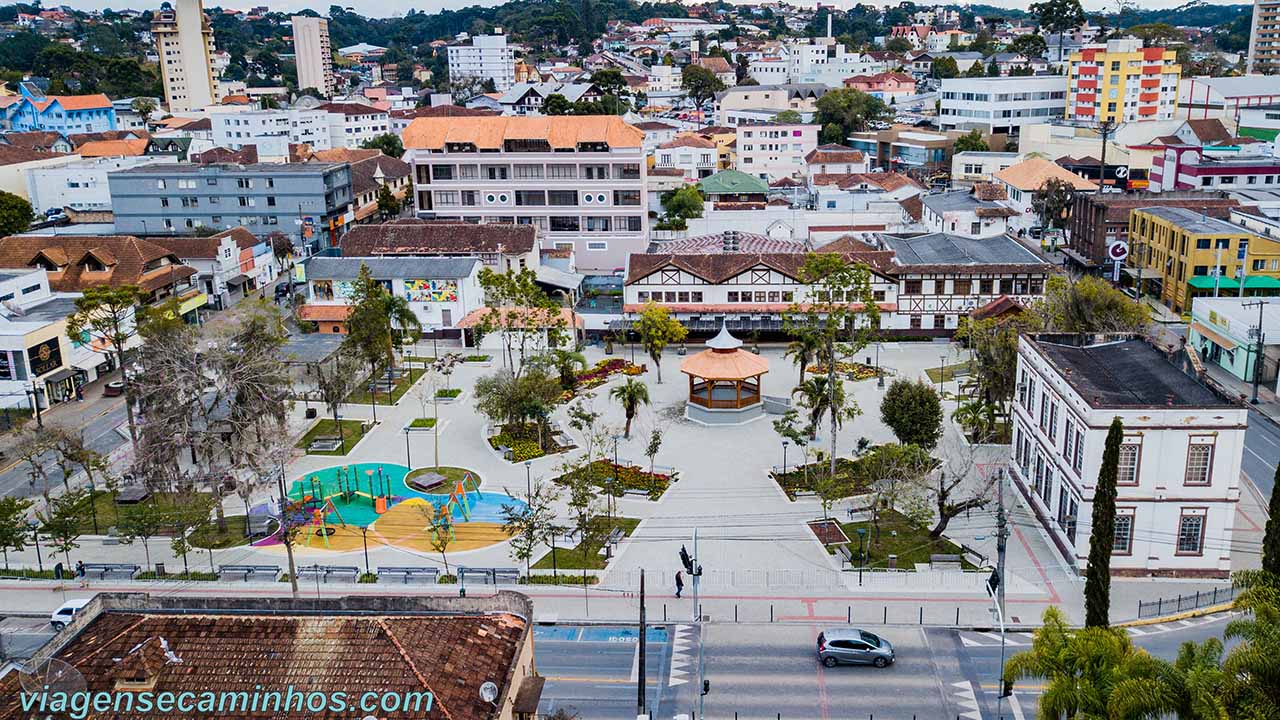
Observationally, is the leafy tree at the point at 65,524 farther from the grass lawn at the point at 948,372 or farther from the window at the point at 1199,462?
the grass lawn at the point at 948,372

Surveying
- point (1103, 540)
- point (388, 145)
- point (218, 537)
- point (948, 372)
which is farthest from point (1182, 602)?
point (388, 145)

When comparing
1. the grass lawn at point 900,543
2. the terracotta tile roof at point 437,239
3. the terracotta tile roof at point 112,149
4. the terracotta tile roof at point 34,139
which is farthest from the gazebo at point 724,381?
the terracotta tile roof at point 34,139

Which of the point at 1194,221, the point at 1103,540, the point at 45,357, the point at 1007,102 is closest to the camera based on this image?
the point at 1103,540

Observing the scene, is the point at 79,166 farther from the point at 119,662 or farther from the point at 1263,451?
the point at 1263,451

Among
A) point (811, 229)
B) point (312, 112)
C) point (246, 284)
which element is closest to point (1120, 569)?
point (811, 229)

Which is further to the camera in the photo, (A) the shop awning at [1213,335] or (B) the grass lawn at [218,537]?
(A) the shop awning at [1213,335]

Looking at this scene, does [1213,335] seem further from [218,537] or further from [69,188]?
[69,188]
